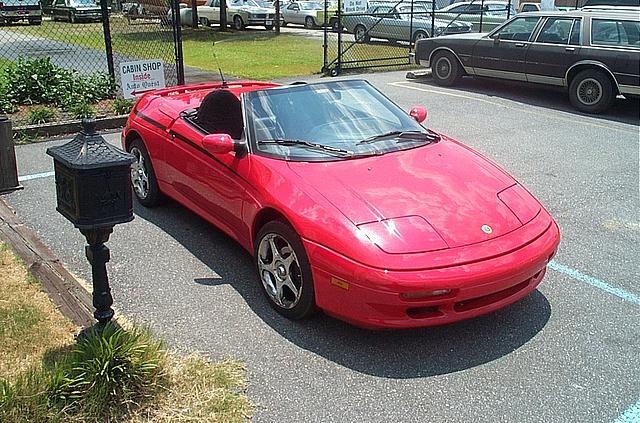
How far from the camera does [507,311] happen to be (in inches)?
161

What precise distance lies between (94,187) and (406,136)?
247cm

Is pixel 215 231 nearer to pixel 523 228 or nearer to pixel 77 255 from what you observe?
pixel 77 255

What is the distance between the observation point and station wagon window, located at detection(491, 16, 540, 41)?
468 inches

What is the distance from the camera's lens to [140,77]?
31.4ft

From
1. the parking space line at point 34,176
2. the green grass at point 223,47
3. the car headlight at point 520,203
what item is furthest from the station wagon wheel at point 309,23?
the car headlight at point 520,203

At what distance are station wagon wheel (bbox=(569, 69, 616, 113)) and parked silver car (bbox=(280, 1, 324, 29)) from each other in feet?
61.3

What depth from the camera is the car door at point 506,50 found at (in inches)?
468

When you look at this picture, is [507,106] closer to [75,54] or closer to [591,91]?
[591,91]

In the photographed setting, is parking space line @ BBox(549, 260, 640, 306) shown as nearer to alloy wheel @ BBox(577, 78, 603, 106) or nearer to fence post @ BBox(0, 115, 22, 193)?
fence post @ BBox(0, 115, 22, 193)

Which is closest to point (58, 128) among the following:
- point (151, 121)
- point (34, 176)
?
point (34, 176)

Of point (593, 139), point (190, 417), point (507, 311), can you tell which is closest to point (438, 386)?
A: point (507, 311)

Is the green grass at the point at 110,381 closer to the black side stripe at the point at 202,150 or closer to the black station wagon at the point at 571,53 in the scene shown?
the black side stripe at the point at 202,150

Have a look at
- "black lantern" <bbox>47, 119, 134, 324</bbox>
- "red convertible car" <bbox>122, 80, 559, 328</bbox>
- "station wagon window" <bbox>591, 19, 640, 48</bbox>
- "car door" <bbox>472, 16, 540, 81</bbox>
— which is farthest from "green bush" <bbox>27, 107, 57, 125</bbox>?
"station wagon window" <bbox>591, 19, 640, 48</bbox>

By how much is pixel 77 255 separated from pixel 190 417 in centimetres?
234
